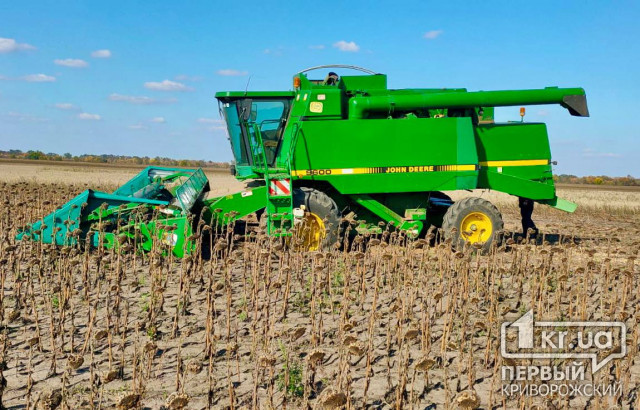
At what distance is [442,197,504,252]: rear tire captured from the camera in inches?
344

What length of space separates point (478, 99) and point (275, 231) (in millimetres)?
3690

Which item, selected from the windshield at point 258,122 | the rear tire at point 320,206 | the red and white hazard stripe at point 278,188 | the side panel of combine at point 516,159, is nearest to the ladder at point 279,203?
the red and white hazard stripe at point 278,188

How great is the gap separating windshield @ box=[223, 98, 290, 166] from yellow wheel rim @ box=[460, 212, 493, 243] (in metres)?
2.94

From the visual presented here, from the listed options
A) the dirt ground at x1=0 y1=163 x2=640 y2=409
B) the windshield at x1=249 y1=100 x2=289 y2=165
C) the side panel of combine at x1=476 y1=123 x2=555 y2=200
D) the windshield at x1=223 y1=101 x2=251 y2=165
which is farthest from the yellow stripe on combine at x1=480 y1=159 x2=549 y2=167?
the windshield at x1=223 y1=101 x2=251 y2=165

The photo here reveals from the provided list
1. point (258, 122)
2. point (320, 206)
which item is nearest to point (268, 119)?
point (258, 122)

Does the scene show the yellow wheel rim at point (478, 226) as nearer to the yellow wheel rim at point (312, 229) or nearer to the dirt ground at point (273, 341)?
the dirt ground at point (273, 341)

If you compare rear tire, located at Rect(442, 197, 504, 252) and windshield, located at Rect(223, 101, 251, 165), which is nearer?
rear tire, located at Rect(442, 197, 504, 252)

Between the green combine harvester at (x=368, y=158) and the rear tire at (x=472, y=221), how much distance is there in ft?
0.05

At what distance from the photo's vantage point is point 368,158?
8836 mm

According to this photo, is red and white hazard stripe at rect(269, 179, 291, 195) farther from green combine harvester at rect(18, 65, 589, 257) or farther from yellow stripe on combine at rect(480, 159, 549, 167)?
yellow stripe on combine at rect(480, 159, 549, 167)

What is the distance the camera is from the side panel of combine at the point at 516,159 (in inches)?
367

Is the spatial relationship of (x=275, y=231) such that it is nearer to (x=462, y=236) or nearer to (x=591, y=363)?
(x=462, y=236)

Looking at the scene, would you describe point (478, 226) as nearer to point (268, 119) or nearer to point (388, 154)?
point (388, 154)

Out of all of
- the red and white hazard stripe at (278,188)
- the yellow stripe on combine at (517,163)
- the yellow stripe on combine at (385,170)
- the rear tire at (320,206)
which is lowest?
the rear tire at (320,206)
